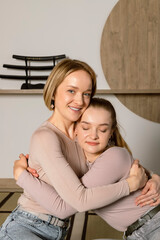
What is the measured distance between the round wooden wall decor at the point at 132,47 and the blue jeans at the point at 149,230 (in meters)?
2.10

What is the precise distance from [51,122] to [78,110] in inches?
5.6

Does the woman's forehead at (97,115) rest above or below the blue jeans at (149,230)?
above

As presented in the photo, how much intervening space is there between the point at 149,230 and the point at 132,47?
2.33 metres

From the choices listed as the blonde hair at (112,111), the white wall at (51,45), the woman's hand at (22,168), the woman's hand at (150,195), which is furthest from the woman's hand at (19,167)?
the white wall at (51,45)

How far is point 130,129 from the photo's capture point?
3305mm

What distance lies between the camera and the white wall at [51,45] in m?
3.21

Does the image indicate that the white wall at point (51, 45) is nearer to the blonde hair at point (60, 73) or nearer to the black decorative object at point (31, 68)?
the black decorative object at point (31, 68)

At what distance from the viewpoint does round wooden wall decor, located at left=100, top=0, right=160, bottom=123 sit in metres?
3.20

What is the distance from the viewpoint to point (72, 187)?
1.17m

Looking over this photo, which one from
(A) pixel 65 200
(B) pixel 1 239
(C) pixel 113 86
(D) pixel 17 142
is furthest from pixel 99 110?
(D) pixel 17 142

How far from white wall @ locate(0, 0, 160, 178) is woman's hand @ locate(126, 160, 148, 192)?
1953 mm

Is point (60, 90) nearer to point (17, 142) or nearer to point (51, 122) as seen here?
point (51, 122)

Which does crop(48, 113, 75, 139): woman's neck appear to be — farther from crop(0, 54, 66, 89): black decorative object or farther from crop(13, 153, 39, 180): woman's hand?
crop(0, 54, 66, 89): black decorative object

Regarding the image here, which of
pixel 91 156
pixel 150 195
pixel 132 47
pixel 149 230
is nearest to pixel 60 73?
pixel 91 156
